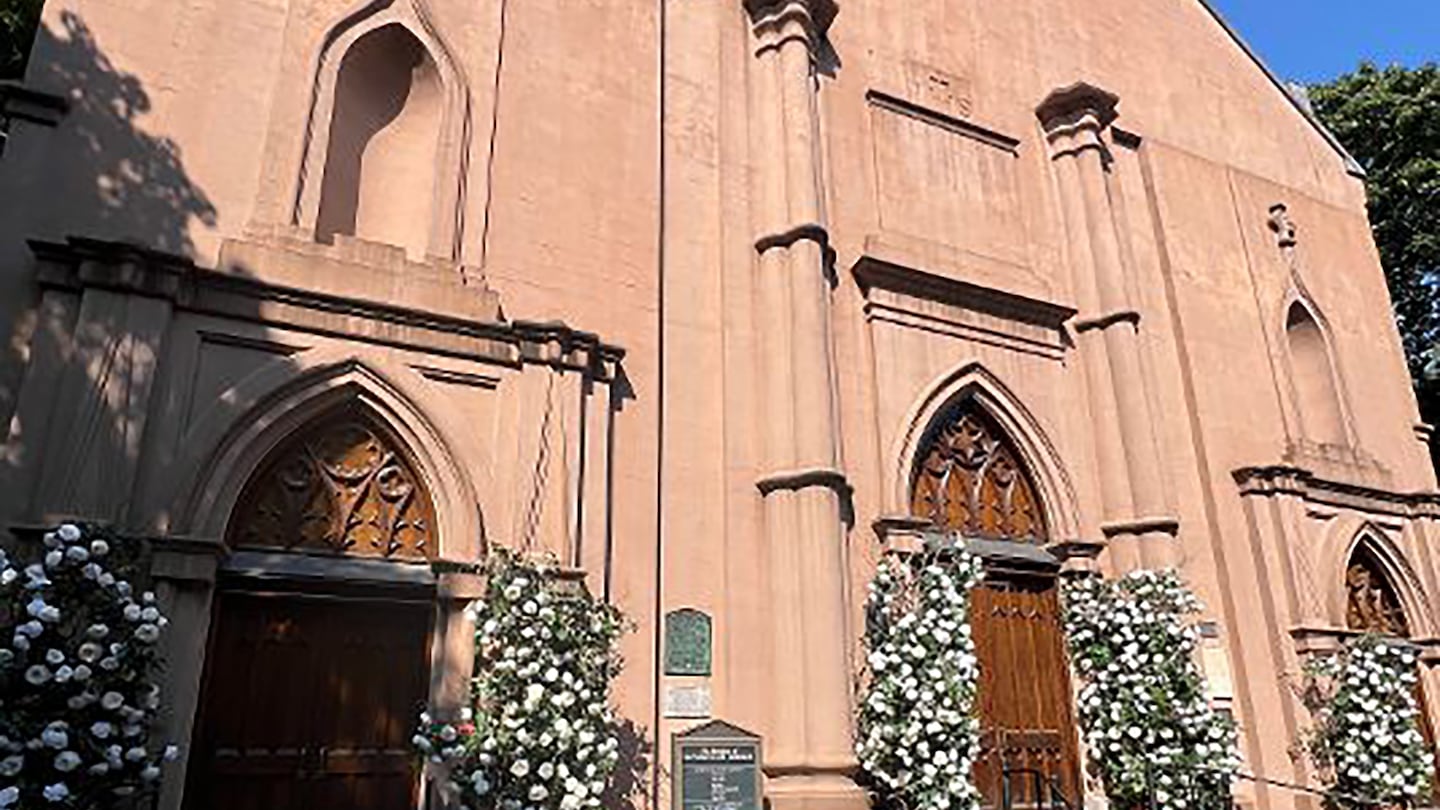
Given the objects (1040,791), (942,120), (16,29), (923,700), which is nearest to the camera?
(923,700)

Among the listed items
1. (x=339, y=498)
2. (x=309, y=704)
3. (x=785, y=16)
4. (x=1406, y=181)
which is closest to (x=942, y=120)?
(x=785, y=16)

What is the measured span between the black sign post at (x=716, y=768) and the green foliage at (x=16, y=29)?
10.4 meters

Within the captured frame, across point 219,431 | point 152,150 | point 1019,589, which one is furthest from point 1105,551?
point 152,150

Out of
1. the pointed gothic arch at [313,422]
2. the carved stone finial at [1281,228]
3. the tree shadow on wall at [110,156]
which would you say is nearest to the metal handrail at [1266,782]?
the pointed gothic arch at [313,422]

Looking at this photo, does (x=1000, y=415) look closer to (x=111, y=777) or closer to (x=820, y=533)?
(x=820, y=533)

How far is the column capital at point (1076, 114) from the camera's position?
12.8 meters

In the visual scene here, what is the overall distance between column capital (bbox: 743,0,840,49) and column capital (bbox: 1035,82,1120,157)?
334 cm

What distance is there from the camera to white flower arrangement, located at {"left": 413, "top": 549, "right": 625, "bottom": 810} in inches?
268

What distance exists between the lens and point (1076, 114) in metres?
12.9

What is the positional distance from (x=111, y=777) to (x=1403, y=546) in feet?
45.3

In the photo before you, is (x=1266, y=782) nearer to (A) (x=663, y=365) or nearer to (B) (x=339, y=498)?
(A) (x=663, y=365)

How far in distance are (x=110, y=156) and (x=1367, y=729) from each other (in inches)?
484

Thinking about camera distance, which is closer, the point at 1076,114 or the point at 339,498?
the point at 339,498

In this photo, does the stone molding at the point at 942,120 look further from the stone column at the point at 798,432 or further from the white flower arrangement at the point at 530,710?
the white flower arrangement at the point at 530,710
